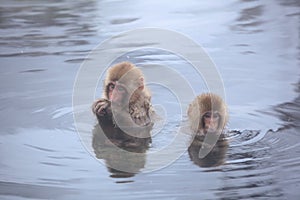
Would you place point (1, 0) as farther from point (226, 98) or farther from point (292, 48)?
point (226, 98)

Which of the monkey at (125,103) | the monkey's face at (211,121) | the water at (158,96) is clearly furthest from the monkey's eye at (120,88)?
the monkey's face at (211,121)

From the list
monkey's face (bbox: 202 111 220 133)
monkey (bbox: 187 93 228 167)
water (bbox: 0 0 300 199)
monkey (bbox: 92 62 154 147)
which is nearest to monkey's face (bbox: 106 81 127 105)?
monkey (bbox: 92 62 154 147)

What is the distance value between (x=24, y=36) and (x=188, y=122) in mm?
3967

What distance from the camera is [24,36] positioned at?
9.38 m

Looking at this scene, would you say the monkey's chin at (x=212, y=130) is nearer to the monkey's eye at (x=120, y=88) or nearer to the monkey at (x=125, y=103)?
the monkey at (x=125, y=103)

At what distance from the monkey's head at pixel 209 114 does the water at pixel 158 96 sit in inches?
5.2

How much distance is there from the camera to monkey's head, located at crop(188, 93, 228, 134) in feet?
18.6

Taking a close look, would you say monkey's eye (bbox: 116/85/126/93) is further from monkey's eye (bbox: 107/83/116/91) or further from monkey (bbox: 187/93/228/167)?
monkey (bbox: 187/93/228/167)

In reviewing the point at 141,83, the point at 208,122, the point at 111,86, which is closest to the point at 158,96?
the point at 141,83

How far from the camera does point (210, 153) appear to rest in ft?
17.7

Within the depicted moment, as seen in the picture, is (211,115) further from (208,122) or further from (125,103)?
(125,103)

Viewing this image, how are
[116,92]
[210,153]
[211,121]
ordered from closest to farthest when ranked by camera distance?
[210,153] < [211,121] < [116,92]

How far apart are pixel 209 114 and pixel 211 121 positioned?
2.2 inches

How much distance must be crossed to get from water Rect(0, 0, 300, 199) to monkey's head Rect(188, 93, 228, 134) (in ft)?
0.43
